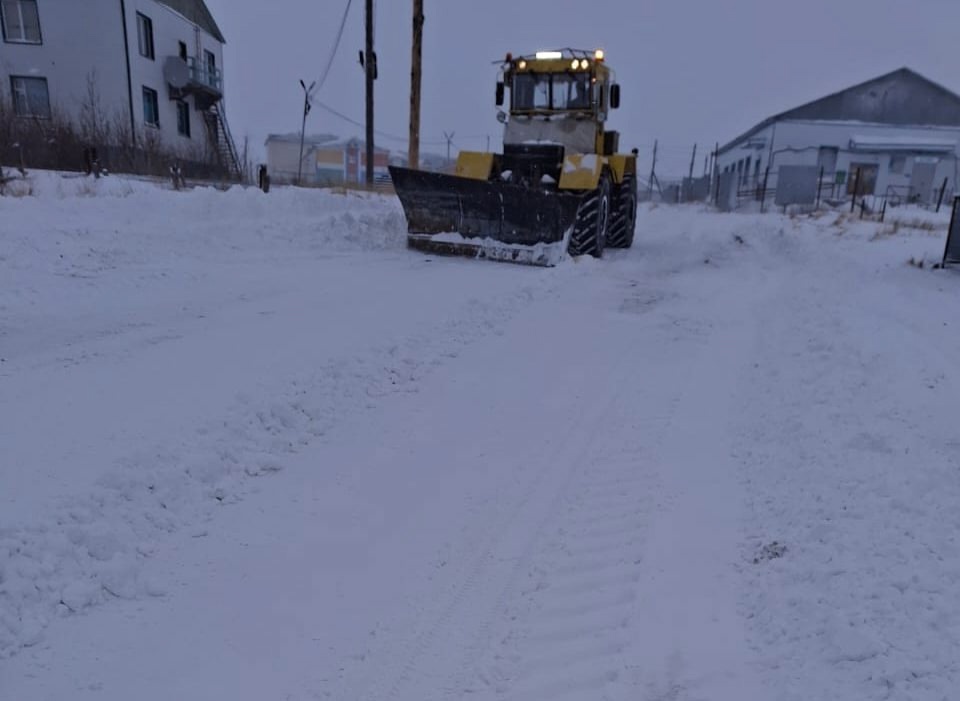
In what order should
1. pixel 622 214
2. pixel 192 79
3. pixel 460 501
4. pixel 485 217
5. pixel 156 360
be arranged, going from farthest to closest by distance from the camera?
pixel 192 79, pixel 622 214, pixel 485 217, pixel 156 360, pixel 460 501

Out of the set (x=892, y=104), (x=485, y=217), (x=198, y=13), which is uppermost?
(x=198, y=13)

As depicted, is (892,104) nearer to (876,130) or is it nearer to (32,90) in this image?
(876,130)

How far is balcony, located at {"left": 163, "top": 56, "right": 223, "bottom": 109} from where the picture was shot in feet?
93.5

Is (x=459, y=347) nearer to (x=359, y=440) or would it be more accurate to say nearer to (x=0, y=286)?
(x=359, y=440)

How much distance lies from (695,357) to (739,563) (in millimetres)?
3449

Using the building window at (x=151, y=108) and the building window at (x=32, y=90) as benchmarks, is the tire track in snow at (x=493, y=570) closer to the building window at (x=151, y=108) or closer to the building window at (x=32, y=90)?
the building window at (x=32, y=90)

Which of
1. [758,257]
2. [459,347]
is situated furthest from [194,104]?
[459,347]

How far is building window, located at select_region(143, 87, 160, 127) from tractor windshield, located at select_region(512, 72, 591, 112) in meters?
21.3

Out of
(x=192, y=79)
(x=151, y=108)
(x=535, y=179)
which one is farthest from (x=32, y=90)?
(x=535, y=179)

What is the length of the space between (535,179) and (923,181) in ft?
94.2

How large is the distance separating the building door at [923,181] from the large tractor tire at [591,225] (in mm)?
25796

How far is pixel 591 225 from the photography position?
466 inches

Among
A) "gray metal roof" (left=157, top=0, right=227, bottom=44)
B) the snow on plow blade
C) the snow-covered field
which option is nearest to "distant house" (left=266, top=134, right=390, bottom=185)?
"gray metal roof" (left=157, top=0, right=227, bottom=44)

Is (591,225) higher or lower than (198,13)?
lower
